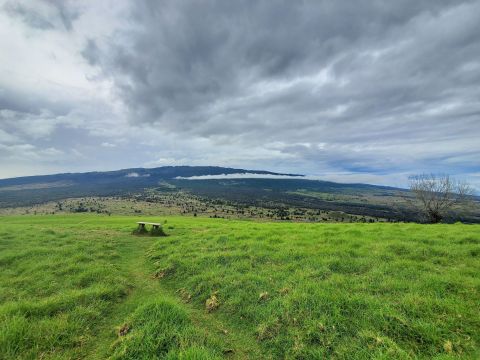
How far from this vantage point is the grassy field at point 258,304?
584 centimetres

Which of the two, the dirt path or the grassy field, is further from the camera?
the dirt path

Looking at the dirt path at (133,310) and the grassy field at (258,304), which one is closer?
the grassy field at (258,304)

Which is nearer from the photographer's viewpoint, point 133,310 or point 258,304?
point 258,304

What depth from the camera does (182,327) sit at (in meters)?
6.70

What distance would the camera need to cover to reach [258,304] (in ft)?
25.8

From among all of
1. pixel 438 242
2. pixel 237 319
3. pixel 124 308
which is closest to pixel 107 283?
pixel 124 308

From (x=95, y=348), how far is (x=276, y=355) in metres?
4.84

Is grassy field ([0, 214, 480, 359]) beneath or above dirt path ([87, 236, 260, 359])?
above

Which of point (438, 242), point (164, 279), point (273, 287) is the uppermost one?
point (438, 242)

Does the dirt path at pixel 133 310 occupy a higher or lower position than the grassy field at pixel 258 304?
lower

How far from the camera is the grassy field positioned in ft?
19.2

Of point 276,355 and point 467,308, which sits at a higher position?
point 467,308

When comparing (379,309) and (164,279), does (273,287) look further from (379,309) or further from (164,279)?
(164,279)

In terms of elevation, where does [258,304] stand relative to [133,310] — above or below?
above
